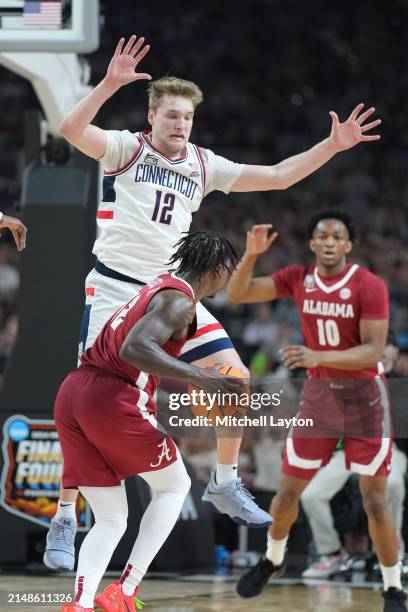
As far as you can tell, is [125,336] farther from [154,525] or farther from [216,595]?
[216,595]

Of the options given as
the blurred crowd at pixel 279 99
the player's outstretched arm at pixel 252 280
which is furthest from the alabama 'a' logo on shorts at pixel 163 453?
the blurred crowd at pixel 279 99

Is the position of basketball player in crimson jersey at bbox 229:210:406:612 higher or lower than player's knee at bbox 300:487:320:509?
higher

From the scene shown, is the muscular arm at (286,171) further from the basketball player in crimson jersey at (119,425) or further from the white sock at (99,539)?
the white sock at (99,539)

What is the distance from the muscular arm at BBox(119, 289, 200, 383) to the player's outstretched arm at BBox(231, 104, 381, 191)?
144 centimetres

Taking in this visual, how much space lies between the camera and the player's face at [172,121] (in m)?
5.85

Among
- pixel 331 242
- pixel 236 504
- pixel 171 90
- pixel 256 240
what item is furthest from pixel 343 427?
pixel 171 90

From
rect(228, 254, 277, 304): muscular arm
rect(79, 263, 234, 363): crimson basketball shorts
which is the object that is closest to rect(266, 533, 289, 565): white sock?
rect(228, 254, 277, 304): muscular arm

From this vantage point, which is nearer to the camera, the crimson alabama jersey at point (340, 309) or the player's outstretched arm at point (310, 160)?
the player's outstretched arm at point (310, 160)

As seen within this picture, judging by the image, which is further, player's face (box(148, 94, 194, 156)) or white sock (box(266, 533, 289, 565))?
white sock (box(266, 533, 289, 565))

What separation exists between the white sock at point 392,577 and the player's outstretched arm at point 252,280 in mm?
1882

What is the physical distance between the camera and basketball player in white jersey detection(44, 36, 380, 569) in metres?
5.86

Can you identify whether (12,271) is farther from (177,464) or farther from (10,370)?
(177,464)

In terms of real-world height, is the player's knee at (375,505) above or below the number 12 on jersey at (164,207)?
below

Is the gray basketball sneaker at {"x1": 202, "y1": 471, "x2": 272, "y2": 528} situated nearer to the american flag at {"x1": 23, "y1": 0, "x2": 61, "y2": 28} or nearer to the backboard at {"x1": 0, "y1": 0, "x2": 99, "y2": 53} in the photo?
the backboard at {"x1": 0, "y1": 0, "x2": 99, "y2": 53}
